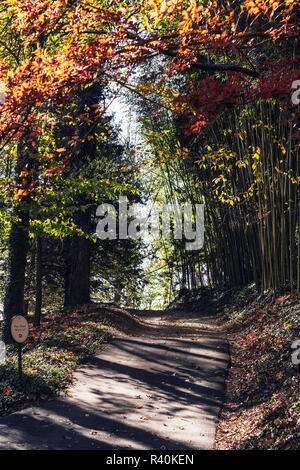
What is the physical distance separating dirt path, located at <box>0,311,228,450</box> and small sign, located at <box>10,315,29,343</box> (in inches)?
30.6

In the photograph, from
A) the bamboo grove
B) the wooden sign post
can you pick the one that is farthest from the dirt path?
the bamboo grove

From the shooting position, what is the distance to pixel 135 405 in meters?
4.91

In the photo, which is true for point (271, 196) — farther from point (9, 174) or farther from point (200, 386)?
point (9, 174)

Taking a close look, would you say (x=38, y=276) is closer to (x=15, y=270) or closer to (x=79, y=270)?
(x=15, y=270)

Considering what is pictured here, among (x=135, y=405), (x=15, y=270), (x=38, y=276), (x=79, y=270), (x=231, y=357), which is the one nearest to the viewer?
(x=135, y=405)

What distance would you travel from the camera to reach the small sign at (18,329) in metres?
5.08

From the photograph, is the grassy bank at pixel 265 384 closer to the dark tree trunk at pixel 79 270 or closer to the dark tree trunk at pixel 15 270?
the dark tree trunk at pixel 15 270

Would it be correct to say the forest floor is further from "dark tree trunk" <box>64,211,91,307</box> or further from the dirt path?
"dark tree trunk" <box>64,211,91,307</box>

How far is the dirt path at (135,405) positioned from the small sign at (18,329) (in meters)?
0.78

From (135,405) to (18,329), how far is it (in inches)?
61.6

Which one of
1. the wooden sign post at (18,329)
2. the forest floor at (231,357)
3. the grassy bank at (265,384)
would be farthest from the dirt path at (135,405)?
the wooden sign post at (18,329)

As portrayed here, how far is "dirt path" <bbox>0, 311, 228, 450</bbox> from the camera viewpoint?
12.6ft

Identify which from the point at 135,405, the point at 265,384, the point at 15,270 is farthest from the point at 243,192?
the point at 135,405

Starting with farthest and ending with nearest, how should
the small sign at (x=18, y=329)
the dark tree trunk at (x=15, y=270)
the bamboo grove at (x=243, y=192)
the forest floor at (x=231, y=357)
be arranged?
the dark tree trunk at (x=15, y=270) → the bamboo grove at (x=243, y=192) → the small sign at (x=18, y=329) → the forest floor at (x=231, y=357)
